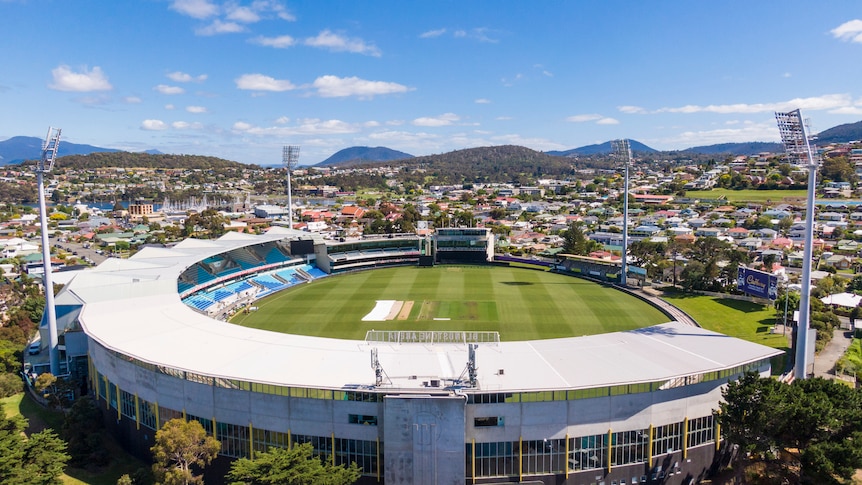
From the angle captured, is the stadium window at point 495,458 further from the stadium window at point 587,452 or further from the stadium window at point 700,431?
the stadium window at point 700,431

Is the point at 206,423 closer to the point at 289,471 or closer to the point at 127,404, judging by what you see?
the point at 127,404

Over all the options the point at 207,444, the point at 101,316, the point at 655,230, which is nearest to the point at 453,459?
the point at 207,444

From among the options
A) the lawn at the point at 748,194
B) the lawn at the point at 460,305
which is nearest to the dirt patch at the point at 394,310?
the lawn at the point at 460,305

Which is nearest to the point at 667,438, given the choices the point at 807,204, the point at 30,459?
the point at 807,204

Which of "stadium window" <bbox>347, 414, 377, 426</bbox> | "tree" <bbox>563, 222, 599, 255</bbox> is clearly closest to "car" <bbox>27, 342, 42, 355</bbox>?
"stadium window" <bbox>347, 414, 377, 426</bbox>

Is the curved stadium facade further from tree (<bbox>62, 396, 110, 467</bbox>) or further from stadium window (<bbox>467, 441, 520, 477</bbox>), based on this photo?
tree (<bbox>62, 396, 110, 467</bbox>)

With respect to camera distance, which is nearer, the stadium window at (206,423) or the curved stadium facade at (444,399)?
the curved stadium facade at (444,399)

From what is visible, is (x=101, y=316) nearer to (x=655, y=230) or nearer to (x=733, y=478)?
(x=733, y=478)

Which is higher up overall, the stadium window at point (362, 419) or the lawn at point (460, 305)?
the stadium window at point (362, 419)
